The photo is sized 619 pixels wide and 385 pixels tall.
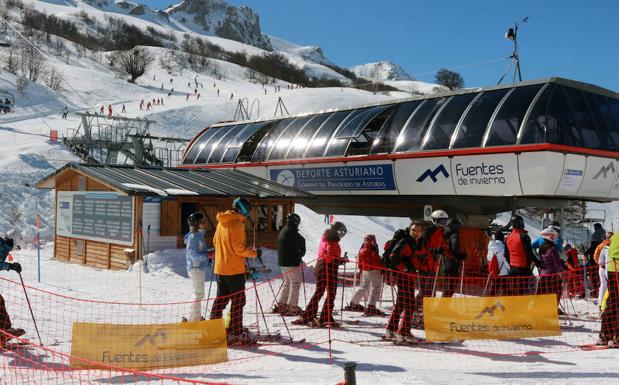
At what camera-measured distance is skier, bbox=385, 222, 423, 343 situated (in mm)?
7543

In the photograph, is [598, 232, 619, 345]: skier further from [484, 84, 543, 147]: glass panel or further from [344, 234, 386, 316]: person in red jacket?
[484, 84, 543, 147]: glass panel

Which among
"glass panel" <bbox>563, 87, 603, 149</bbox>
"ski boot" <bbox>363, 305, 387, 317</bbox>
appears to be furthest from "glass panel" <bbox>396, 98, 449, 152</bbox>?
"ski boot" <bbox>363, 305, 387, 317</bbox>

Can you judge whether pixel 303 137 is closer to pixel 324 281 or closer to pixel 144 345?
pixel 324 281

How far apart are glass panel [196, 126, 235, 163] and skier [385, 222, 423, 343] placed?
16.3m

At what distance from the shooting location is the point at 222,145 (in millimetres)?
22750

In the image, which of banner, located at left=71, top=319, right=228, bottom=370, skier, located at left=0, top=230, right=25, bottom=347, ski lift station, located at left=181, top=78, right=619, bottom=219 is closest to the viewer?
banner, located at left=71, top=319, right=228, bottom=370

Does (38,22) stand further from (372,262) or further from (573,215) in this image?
(372,262)

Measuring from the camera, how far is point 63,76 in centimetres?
6031

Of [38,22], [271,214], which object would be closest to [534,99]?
[271,214]

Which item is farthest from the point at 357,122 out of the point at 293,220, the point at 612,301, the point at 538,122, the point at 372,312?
the point at 612,301

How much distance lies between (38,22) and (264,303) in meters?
97.1

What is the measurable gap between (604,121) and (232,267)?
1011cm

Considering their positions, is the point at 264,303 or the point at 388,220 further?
the point at 388,220

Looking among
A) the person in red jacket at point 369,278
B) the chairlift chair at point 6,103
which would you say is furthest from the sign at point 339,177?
the chairlift chair at point 6,103
